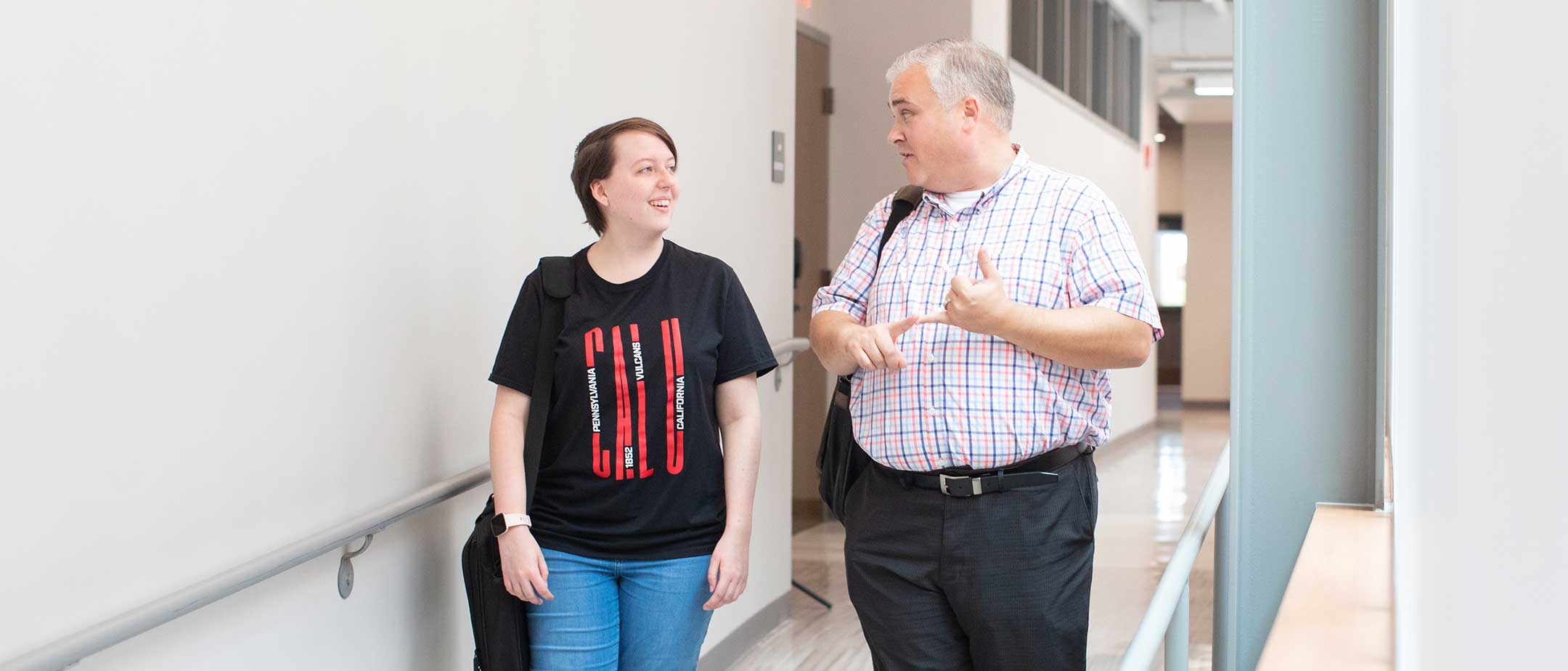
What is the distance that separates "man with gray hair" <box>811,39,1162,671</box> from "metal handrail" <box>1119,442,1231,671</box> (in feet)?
0.50

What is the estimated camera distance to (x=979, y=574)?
1985 mm

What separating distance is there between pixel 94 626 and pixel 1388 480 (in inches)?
84.6

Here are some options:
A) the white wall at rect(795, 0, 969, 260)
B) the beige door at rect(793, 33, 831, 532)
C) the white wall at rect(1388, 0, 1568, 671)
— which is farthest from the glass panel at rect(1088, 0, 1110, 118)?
the white wall at rect(1388, 0, 1568, 671)

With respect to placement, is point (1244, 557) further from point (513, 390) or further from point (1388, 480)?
point (513, 390)

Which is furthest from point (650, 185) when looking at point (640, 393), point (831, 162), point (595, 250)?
point (831, 162)

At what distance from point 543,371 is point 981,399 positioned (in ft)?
2.48

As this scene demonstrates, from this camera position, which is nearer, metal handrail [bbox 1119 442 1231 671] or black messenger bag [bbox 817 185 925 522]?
metal handrail [bbox 1119 442 1231 671]

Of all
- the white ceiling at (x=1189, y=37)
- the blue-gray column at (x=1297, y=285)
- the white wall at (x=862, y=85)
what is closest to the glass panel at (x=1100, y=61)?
the white ceiling at (x=1189, y=37)

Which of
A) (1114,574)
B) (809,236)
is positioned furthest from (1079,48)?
(1114,574)

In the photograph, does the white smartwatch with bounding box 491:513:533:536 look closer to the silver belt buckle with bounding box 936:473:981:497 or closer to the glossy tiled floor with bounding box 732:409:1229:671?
the silver belt buckle with bounding box 936:473:981:497

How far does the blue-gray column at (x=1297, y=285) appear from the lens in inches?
85.2

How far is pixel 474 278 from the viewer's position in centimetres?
274

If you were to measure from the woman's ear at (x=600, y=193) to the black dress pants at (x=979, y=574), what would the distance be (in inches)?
26.8

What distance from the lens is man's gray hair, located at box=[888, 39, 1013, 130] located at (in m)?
2.02
